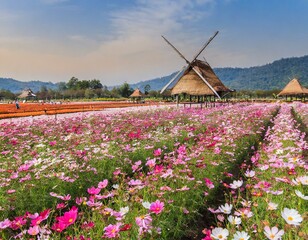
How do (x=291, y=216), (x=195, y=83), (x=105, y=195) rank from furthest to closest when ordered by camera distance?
(x=195, y=83), (x=105, y=195), (x=291, y=216)

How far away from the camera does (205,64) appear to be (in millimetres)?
44062

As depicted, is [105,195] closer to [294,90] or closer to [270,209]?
[270,209]

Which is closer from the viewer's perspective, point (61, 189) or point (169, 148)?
point (61, 189)

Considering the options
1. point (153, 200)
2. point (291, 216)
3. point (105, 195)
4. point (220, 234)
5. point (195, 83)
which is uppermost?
point (195, 83)

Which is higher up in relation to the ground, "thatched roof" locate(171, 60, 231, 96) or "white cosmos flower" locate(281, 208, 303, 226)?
"thatched roof" locate(171, 60, 231, 96)

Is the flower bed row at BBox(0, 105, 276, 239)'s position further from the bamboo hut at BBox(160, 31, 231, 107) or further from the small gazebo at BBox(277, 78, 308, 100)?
the small gazebo at BBox(277, 78, 308, 100)

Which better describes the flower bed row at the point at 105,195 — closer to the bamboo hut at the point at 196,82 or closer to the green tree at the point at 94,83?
the bamboo hut at the point at 196,82

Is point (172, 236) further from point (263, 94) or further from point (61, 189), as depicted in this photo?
point (263, 94)

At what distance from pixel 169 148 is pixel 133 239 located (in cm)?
558

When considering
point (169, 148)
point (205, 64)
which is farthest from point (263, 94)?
point (169, 148)

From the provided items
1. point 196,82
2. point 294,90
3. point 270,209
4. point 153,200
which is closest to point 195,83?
point 196,82

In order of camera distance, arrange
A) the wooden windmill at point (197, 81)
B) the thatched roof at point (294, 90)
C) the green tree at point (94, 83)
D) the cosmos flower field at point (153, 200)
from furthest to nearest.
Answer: the green tree at point (94, 83)
the thatched roof at point (294, 90)
the wooden windmill at point (197, 81)
the cosmos flower field at point (153, 200)

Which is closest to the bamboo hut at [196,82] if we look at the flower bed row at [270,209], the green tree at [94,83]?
the flower bed row at [270,209]

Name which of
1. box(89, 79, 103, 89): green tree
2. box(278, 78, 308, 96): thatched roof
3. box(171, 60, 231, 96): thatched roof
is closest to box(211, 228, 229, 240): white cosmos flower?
box(171, 60, 231, 96): thatched roof
